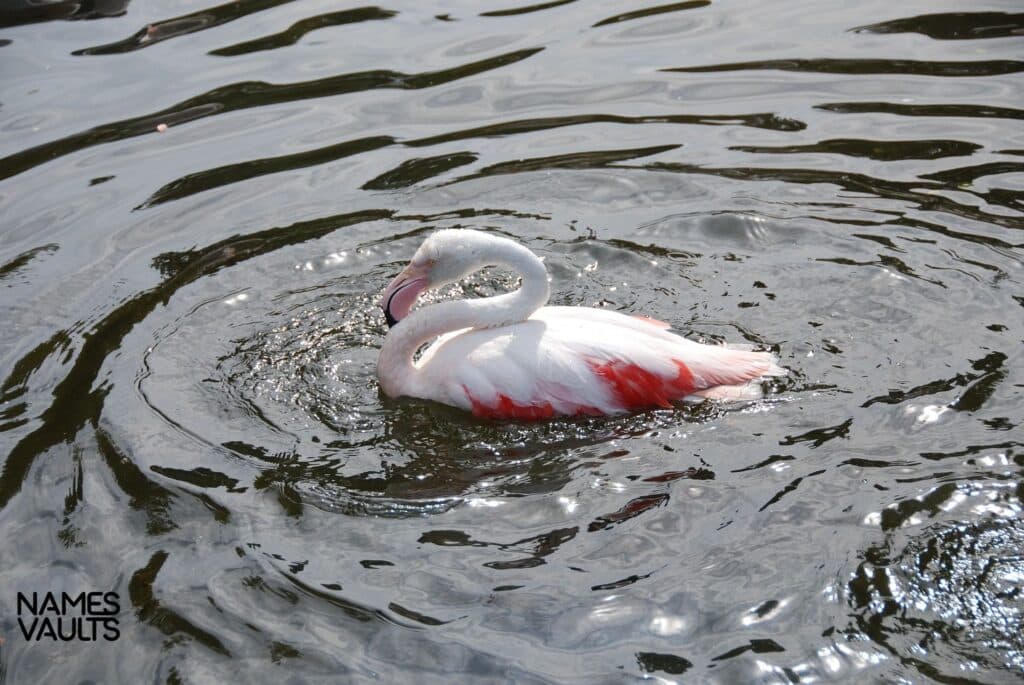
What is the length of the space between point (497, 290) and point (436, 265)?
0.93m

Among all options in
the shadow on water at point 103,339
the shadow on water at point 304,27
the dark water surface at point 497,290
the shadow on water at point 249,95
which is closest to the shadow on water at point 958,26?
the dark water surface at point 497,290

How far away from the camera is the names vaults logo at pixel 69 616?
4121 mm

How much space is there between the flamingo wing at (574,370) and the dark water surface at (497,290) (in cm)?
10

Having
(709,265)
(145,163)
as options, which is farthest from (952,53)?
(145,163)

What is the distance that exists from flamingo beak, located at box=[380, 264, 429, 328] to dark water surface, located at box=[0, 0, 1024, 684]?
38 cm

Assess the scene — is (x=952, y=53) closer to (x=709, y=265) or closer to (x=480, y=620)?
(x=709, y=265)

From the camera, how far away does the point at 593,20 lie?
9367mm

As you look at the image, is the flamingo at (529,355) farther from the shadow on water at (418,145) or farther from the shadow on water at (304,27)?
the shadow on water at (304,27)

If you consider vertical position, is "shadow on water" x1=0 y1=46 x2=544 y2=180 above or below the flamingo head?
above

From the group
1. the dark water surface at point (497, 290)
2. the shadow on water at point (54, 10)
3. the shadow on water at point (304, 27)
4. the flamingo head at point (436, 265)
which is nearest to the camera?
the dark water surface at point (497, 290)

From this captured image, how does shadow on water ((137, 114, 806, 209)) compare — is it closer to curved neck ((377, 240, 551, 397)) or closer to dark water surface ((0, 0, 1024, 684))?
dark water surface ((0, 0, 1024, 684))

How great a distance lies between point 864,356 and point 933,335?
0.36 m

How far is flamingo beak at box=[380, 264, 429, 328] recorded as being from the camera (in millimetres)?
5453

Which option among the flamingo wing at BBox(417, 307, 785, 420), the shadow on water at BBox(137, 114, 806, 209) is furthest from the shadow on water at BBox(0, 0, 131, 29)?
the flamingo wing at BBox(417, 307, 785, 420)
